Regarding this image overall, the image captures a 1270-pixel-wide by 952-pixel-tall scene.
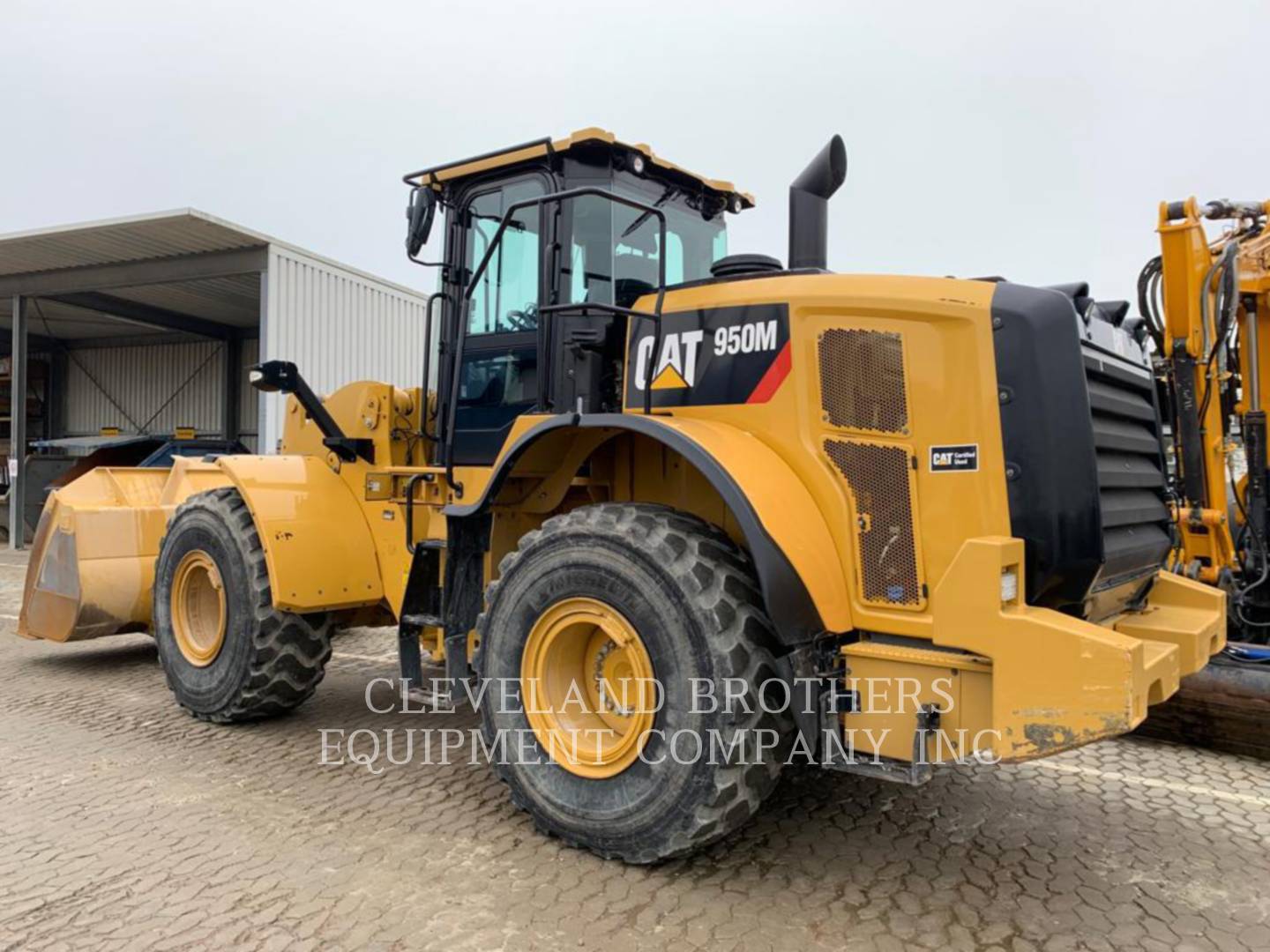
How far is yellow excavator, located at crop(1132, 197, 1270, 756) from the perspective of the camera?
547 cm

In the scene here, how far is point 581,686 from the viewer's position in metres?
3.56

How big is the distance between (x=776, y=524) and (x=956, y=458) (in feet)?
1.99

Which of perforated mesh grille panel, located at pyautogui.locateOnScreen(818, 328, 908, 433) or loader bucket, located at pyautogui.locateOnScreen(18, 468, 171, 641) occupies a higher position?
perforated mesh grille panel, located at pyautogui.locateOnScreen(818, 328, 908, 433)

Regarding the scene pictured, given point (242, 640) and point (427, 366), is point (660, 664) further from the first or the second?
point (242, 640)

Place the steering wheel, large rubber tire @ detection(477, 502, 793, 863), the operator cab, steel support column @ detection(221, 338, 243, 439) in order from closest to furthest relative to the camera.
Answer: large rubber tire @ detection(477, 502, 793, 863), the operator cab, the steering wheel, steel support column @ detection(221, 338, 243, 439)

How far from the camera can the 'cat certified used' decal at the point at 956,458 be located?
2.89m

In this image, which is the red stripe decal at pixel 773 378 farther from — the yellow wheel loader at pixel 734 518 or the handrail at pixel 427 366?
the handrail at pixel 427 366

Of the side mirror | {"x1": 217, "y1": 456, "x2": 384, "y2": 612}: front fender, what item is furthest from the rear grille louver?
{"x1": 217, "y1": 456, "x2": 384, "y2": 612}: front fender

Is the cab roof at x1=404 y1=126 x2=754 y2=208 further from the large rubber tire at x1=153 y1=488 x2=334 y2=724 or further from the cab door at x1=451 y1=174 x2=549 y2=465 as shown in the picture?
the large rubber tire at x1=153 y1=488 x2=334 y2=724

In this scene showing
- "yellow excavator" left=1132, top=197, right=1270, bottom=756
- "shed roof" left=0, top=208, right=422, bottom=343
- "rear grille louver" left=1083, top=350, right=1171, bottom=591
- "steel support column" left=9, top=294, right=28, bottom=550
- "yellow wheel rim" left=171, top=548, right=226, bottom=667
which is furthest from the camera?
"steel support column" left=9, top=294, right=28, bottom=550

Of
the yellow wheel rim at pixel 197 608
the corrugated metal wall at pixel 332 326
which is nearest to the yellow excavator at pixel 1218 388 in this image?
the yellow wheel rim at pixel 197 608

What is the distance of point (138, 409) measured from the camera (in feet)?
71.5

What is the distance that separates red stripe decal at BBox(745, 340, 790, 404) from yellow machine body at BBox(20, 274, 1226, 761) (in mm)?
11

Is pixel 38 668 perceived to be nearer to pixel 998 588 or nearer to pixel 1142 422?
pixel 998 588
